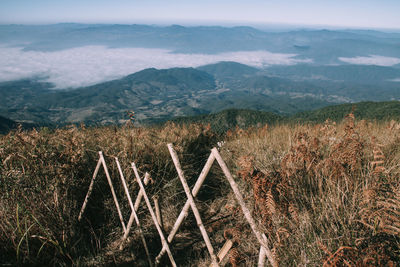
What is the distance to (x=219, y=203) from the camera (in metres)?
4.59

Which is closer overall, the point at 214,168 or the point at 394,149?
the point at 394,149

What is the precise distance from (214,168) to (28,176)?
12.1 ft

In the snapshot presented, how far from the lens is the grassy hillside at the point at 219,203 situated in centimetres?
227

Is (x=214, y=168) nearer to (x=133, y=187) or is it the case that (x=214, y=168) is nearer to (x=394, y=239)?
(x=133, y=187)

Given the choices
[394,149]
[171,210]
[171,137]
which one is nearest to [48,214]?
[171,210]

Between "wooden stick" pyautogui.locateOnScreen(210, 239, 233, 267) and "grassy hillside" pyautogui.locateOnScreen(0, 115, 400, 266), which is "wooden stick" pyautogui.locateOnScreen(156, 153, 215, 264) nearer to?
"grassy hillside" pyautogui.locateOnScreen(0, 115, 400, 266)

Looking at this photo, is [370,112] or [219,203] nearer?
[219,203]

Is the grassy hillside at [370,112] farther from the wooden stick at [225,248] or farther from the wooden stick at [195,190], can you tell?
the wooden stick at [225,248]

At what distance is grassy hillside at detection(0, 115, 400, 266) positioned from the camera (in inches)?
89.4

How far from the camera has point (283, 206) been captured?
2.58m

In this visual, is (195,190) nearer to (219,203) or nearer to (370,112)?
(219,203)

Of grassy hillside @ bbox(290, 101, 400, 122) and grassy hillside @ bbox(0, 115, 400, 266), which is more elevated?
grassy hillside @ bbox(0, 115, 400, 266)

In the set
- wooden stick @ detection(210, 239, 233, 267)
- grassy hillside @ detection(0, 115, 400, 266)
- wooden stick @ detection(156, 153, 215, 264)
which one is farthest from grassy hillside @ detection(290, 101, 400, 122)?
wooden stick @ detection(210, 239, 233, 267)

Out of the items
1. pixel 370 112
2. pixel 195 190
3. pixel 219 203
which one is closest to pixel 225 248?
pixel 195 190
